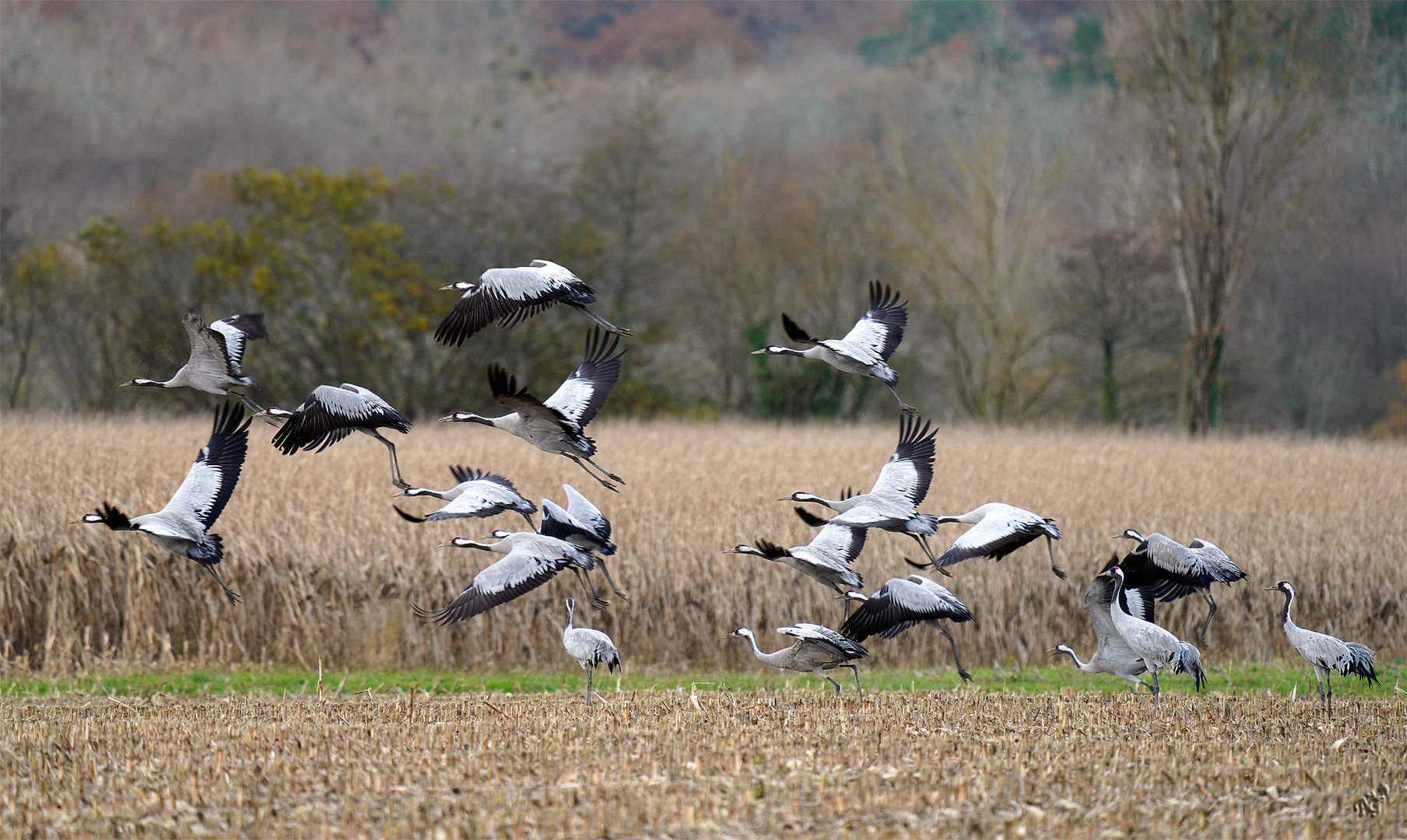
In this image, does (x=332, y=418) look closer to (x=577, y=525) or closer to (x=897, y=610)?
(x=577, y=525)

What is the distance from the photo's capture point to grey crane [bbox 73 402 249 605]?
22.3 feet

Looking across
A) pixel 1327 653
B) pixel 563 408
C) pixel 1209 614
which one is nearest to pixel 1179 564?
pixel 1327 653

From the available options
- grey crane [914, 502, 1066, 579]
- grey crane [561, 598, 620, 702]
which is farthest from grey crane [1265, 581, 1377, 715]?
grey crane [561, 598, 620, 702]

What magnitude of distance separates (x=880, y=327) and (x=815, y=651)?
2.27 meters

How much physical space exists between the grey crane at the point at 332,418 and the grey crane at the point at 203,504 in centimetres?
60

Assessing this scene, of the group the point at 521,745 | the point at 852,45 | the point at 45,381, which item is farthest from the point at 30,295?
the point at 852,45

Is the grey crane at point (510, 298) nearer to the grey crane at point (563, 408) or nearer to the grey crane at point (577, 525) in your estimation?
the grey crane at point (563, 408)

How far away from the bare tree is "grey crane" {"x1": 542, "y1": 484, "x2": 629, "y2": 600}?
28514mm

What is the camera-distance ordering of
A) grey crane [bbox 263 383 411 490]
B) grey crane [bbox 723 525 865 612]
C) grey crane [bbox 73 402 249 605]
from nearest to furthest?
grey crane [bbox 263 383 411 490] → grey crane [bbox 73 402 249 605] → grey crane [bbox 723 525 865 612]

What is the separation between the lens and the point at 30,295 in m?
35.2

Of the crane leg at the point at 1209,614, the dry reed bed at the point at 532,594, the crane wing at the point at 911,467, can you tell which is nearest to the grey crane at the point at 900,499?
the crane wing at the point at 911,467

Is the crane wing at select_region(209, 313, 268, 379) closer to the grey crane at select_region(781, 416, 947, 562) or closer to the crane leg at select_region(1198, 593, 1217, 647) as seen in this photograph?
the grey crane at select_region(781, 416, 947, 562)

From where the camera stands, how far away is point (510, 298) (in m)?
6.53

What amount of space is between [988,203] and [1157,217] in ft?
16.2
